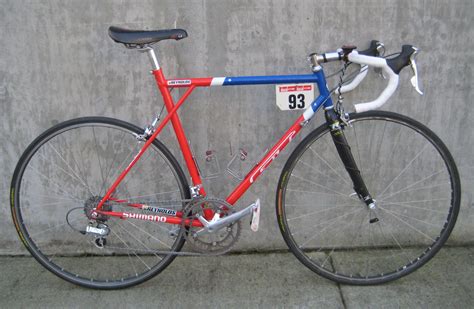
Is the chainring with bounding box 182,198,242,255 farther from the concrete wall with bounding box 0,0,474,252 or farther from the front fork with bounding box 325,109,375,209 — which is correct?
the front fork with bounding box 325,109,375,209

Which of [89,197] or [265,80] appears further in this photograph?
[89,197]

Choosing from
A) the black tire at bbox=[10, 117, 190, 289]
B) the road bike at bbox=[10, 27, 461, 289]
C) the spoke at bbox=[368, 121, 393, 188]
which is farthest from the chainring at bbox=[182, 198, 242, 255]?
the spoke at bbox=[368, 121, 393, 188]

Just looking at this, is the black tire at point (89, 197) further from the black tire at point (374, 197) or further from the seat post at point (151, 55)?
the black tire at point (374, 197)

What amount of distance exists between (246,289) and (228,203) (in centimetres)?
64

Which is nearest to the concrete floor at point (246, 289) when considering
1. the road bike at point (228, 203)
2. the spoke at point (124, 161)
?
the road bike at point (228, 203)

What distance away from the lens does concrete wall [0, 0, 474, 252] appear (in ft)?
9.25

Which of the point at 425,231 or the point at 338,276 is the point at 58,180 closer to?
the point at 338,276

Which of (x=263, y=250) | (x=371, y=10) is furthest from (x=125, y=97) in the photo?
(x=371, y=10)

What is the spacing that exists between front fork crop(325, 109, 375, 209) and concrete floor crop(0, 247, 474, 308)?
0.65 meters

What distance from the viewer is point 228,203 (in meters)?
2.67

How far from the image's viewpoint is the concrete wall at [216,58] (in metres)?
2.82

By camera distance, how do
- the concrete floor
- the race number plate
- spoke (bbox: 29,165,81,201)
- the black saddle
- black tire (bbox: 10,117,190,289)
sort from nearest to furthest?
1. the black saddle
2. the race number plate
3. the concrete floor
4. black tire (bbox: 10,117,190,289)
5. spoke (bbox: 29,165,81,201)

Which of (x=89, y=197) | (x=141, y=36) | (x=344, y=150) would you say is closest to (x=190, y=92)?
(x=141, y=36)

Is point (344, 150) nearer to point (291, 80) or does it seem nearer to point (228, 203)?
point (291, 80)
